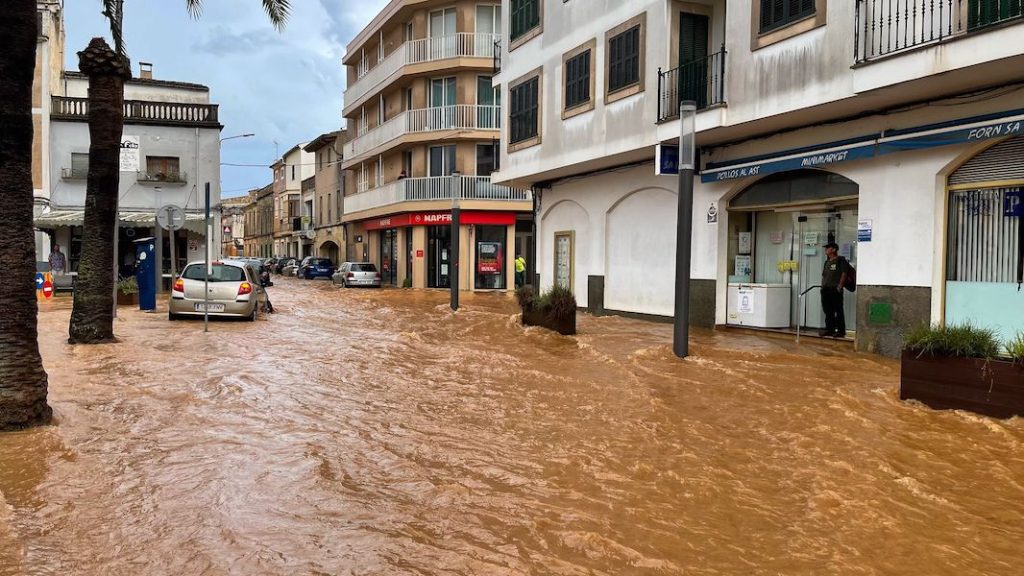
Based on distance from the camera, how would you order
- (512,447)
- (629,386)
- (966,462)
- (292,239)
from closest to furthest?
1. (966,462)
2. (512,447)
3. (629,386)
4. (292,239)

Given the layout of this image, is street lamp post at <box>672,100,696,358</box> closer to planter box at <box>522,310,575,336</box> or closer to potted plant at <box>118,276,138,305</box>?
planter box at <box>522,310,575,336</box>

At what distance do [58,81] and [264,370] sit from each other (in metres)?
→ 32.0

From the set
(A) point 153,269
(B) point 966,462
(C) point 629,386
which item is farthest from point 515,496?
(A) point 153,269

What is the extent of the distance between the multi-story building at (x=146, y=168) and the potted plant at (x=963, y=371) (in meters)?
29.2

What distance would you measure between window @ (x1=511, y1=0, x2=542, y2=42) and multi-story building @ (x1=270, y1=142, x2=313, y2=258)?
42.8 m

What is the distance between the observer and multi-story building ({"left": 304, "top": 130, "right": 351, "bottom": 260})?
5056 centimetres

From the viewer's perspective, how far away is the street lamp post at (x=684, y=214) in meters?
11.2

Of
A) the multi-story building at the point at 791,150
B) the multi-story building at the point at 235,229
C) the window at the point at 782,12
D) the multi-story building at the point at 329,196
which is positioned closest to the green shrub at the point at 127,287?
the multi-story building at the point at 791,150

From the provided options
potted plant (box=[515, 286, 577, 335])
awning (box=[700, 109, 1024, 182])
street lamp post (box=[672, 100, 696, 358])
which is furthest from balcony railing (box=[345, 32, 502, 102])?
street lamp post (box=[672, 100, 696, 358])

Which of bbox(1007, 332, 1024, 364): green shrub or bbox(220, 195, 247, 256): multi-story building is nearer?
bbox(1007, 332, 1024, 364): green shrub

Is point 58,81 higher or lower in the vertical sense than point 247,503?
higher

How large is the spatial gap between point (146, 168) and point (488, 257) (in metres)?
15.3

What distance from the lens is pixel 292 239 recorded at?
66250mm

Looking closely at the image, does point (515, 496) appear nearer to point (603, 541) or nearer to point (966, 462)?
point (603, 541)
